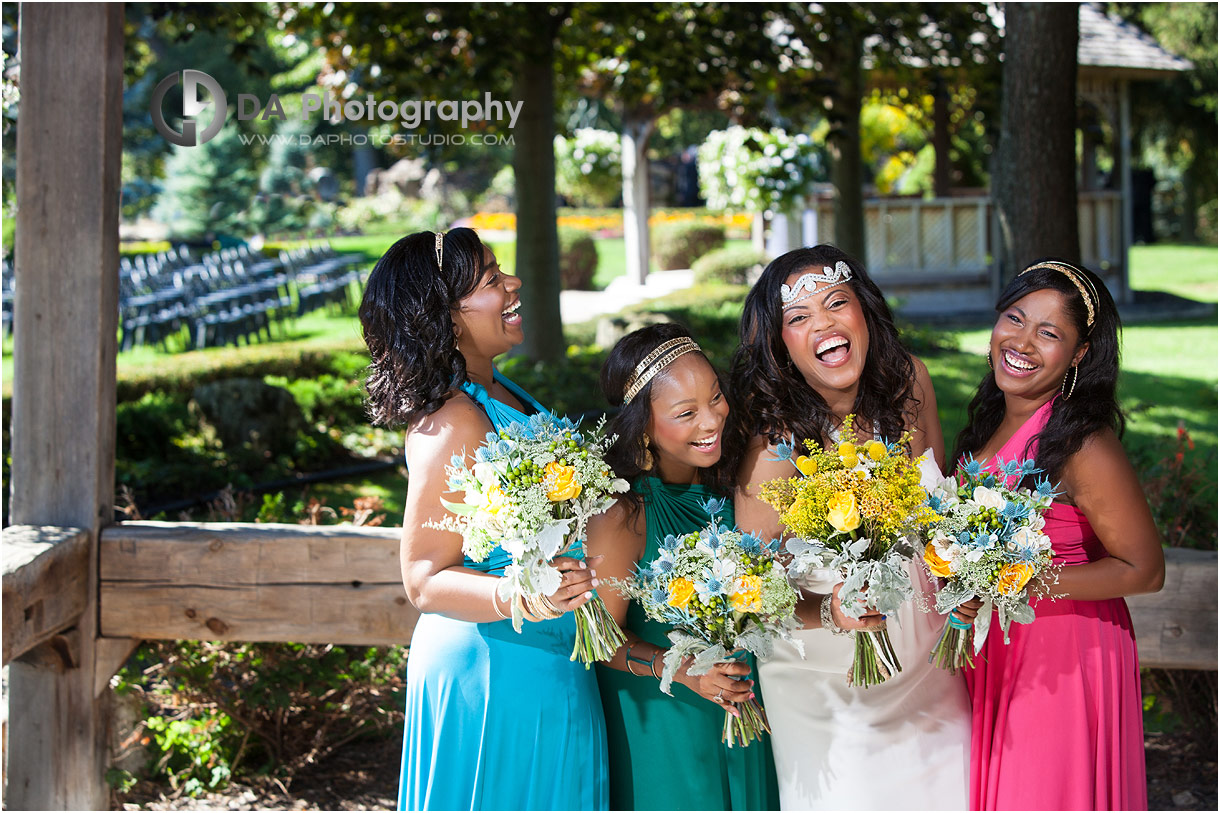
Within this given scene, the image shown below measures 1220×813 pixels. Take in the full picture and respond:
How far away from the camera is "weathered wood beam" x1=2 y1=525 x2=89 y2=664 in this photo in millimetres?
Answer: 3535

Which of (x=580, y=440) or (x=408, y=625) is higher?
(x=580, y=440)

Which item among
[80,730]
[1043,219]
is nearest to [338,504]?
[80,730]

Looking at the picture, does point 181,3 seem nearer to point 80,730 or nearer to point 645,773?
point 80,730

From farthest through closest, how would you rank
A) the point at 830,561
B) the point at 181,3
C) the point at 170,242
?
the point at 170,242 < the point at 181,3 < the point at 830,561

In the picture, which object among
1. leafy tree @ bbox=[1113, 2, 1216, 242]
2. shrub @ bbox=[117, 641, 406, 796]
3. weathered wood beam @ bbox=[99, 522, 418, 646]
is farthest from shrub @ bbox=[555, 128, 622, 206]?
weathered wood beam @ bbox=[99, 522, 418, 646]

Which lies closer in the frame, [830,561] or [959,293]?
[830,561]

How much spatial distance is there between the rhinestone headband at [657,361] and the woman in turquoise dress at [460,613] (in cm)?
33

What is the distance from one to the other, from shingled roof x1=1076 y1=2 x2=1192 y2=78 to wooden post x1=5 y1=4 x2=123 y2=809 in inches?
568

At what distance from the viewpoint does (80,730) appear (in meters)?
4.07

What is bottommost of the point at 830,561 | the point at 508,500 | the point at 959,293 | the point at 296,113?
the point at 830,561

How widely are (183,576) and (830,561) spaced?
2.57 m

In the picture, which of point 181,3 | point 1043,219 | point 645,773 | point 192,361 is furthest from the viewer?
point 192,361

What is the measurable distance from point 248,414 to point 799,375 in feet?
19.0

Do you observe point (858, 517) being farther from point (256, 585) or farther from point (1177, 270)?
point (1177, 270)
